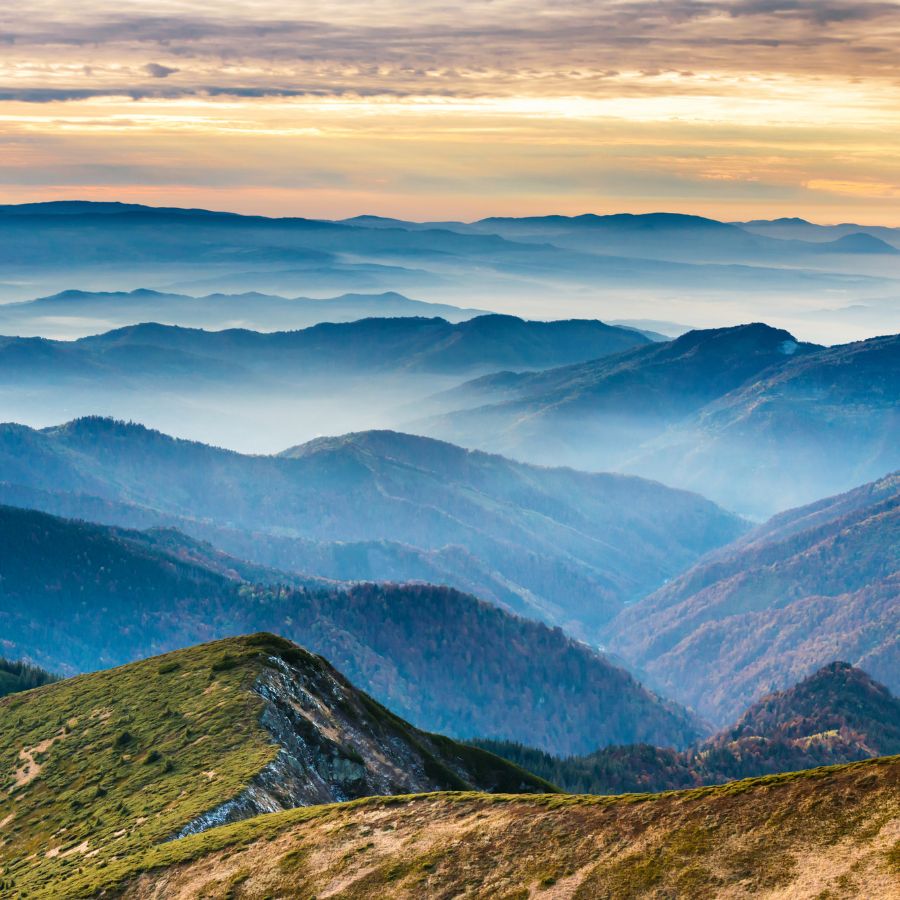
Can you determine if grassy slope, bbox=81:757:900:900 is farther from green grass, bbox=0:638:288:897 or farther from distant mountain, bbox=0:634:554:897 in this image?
distant mountain, bbox=0:634:554:897

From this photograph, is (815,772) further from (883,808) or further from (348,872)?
(348,872)

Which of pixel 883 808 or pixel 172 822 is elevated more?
pixel 883 808

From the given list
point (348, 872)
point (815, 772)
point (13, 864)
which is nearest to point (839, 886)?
point (815, 772)

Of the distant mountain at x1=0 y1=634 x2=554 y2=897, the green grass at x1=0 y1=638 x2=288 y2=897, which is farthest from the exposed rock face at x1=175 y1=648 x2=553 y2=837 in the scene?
the green grass at x1=0 y1=638 x2=288 y2=897

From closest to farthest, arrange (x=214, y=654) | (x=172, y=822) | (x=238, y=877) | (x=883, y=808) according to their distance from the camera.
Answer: (x=883, y=808), (x=238, y=877), (x=172, y=822), (x=214, y=654)

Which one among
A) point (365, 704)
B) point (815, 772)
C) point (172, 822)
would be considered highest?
point (815, 772)

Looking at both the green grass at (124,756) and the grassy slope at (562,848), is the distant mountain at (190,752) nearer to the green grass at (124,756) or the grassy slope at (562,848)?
the green grass at (124,756)
